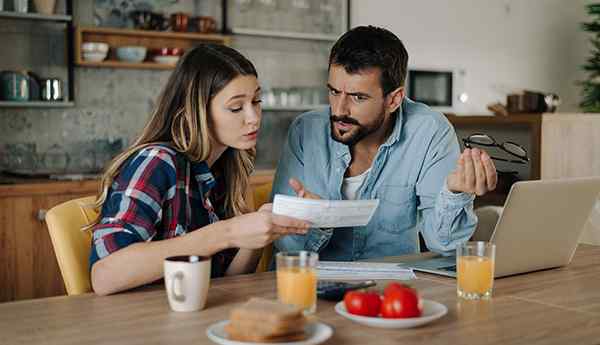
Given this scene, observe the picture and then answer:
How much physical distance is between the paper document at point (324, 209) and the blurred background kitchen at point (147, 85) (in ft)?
5.96

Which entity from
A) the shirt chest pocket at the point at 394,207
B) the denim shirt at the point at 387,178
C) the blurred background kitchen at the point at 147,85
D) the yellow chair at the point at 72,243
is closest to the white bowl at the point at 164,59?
the blurred background kitchen at the point at 147,85

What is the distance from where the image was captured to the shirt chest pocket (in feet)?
7.84

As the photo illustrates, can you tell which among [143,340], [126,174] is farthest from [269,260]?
[143,340]

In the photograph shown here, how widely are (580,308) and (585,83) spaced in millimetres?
4942

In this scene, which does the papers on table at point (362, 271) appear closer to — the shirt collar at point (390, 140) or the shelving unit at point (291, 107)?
the shirt collar at point (390, 140)

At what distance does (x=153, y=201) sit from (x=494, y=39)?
16.1 feet

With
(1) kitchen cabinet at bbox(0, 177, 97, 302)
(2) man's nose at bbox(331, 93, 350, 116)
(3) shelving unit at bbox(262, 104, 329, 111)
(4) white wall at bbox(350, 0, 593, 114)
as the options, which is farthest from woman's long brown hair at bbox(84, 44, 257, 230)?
(4) white wall at bbox(350, 0, 593, 114)

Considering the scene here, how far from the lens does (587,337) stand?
1.39 metres

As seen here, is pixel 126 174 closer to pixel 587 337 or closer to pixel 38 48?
pixel 587 337

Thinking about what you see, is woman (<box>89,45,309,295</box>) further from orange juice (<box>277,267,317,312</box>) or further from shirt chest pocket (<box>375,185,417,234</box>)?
shirt chest pocket (<box>375,185,417,234</box>)

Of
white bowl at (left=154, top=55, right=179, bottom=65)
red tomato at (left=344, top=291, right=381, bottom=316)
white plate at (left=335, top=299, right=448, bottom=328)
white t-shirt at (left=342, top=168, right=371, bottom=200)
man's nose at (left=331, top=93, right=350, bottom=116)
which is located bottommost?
white plate at (left=335, top=299, right=448, bottom=328)

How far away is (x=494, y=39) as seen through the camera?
20.4ft

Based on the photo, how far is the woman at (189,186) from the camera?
5.50 feet

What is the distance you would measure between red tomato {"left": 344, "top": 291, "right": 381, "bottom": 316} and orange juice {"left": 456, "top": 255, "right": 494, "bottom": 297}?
311mm
